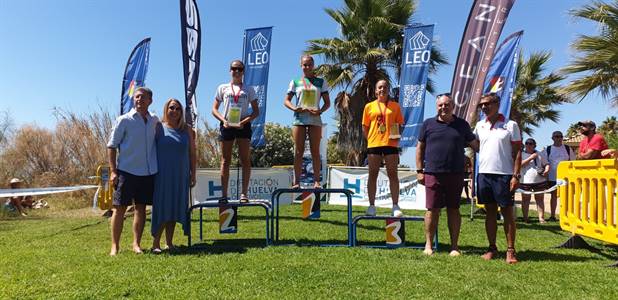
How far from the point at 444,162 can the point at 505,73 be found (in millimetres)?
5043

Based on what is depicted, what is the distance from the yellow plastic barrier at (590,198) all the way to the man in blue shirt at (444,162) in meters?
1.50

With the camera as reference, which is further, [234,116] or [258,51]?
[258,51]

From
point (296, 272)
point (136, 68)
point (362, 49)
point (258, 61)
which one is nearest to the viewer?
point (296, 272)

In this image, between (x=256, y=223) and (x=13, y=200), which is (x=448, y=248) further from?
(x=13, y=200)

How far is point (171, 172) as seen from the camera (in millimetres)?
5008

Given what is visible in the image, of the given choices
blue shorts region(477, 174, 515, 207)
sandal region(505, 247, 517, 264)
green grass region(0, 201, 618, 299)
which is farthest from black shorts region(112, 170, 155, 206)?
sandal region(505, 247, 517, 264)

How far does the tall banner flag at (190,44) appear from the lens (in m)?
6.79

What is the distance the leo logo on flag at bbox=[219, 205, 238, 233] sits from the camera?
5.54m

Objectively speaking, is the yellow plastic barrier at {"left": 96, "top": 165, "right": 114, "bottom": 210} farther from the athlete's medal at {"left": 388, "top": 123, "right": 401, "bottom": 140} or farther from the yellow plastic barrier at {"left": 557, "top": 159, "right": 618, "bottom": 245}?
the yellow plastic barrier at {"left": 557, "top": 159, "right": 618, "bottom": 245}

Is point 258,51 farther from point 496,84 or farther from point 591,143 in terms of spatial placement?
point 591,143

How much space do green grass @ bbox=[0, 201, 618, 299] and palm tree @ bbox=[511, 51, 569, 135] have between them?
15.0 metres

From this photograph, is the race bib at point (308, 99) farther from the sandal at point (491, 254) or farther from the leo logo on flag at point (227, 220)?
the sandal at point (491, 254)

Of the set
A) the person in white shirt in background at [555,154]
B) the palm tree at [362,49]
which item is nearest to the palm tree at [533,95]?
the palm tree at [362,49]

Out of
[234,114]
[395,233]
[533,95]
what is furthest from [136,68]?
[533,95]
